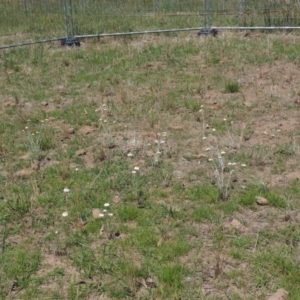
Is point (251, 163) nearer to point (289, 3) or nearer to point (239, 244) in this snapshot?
point (239, 244)

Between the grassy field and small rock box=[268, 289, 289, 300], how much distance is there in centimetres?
5

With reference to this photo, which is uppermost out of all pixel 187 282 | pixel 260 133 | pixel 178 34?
pixel 178 34

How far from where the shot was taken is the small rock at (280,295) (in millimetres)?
2859

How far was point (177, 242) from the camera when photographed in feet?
11.2

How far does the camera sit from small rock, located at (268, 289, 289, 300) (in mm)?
2859

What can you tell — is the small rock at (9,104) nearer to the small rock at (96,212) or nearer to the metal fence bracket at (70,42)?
the small rock at (96,212)

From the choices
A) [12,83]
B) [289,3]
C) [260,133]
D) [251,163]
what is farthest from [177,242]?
[289,3]

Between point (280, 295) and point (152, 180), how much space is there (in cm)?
172

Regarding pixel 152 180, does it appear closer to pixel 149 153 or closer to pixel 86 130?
pixel 149 153

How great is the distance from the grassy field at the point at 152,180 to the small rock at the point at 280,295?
0.05 meters

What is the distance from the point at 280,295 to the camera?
9.45 feet

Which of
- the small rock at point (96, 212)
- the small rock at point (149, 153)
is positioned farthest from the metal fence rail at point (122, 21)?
A: the small rock at point (96, 212)

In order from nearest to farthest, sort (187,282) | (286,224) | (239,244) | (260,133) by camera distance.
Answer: (187,282) < (239,244) < (286,224) < (260,133)

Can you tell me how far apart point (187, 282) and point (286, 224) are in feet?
3.27
